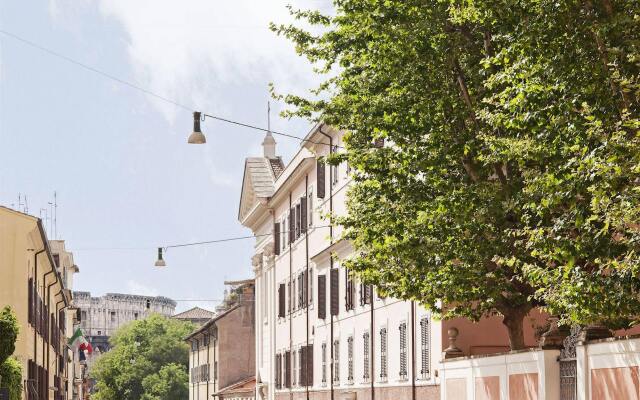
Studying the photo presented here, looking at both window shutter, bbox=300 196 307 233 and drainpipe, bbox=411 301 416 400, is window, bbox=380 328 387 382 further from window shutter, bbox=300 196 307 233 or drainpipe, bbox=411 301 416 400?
window shutter, bbox=300 196 307 233

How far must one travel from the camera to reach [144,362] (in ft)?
432

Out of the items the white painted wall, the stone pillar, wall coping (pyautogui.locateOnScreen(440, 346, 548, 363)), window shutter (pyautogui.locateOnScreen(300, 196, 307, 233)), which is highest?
window shutter (pyautogui.locateOnScreen(300, 196, 307, 233))

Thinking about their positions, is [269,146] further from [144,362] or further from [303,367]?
[144,362]

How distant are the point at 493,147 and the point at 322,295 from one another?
90.0 ft

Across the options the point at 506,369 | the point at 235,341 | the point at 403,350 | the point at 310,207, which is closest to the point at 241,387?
the point at 235,341

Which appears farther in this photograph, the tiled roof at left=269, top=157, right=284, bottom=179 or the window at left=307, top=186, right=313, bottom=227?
the tiled roof at left=269, top=157, right=284, bottom=179

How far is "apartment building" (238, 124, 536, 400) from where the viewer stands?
103 ft

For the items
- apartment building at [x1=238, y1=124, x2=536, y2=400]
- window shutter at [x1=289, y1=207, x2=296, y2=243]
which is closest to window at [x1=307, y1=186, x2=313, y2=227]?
apartment building at [x1=238, y1=124, x2=536, y2=400]

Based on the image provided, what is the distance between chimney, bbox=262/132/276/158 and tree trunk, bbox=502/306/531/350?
44504mm

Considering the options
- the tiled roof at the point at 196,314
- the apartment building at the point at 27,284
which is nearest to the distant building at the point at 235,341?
the apartment building at the point at 27,284

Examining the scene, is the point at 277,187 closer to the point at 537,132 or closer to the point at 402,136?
the point at 402,136

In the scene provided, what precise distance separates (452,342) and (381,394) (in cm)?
759

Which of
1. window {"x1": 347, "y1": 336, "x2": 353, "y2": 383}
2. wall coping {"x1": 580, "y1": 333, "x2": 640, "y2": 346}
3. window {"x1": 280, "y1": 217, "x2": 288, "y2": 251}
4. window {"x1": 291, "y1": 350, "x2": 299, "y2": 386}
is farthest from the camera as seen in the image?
window {"x1": 280, "y1": 217, "x2": 288, "y2": 251}

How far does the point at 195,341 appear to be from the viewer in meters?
95.4
